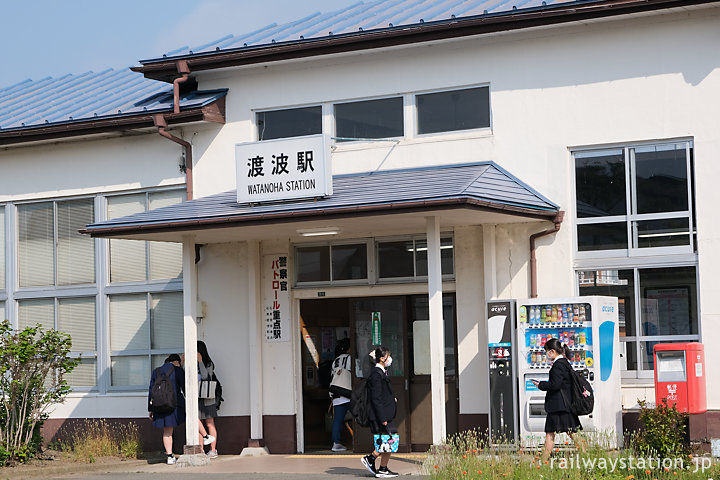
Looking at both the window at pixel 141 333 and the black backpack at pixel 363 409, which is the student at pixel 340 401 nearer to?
the window at pixel 141 333

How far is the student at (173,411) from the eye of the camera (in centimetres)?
1628

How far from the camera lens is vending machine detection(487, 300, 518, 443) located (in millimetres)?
14789

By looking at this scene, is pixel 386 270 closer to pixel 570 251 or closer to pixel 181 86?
pixel 570 251

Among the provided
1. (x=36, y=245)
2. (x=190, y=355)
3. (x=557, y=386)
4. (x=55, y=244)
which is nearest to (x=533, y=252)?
(x=557, y=386)

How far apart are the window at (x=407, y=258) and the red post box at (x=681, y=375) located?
3.58m

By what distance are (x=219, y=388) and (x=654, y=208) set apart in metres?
7.39

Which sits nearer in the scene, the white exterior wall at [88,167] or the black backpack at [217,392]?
the black backpack at [217,392]

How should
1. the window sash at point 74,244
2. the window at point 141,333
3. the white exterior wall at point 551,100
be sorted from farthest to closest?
the window sash at point 74,244, the window at point 141,333, the white exterior wall at point 551,100

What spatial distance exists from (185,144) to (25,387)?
480 centimetres

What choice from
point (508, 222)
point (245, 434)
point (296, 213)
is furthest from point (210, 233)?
point (508, 222)

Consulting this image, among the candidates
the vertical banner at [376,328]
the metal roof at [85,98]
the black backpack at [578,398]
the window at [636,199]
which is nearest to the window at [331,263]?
the vertical banner at [376,328]

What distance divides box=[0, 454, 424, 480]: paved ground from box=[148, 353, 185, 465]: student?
1.17 feet

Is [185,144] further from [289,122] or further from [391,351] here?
[391,351]

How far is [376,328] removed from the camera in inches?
663
